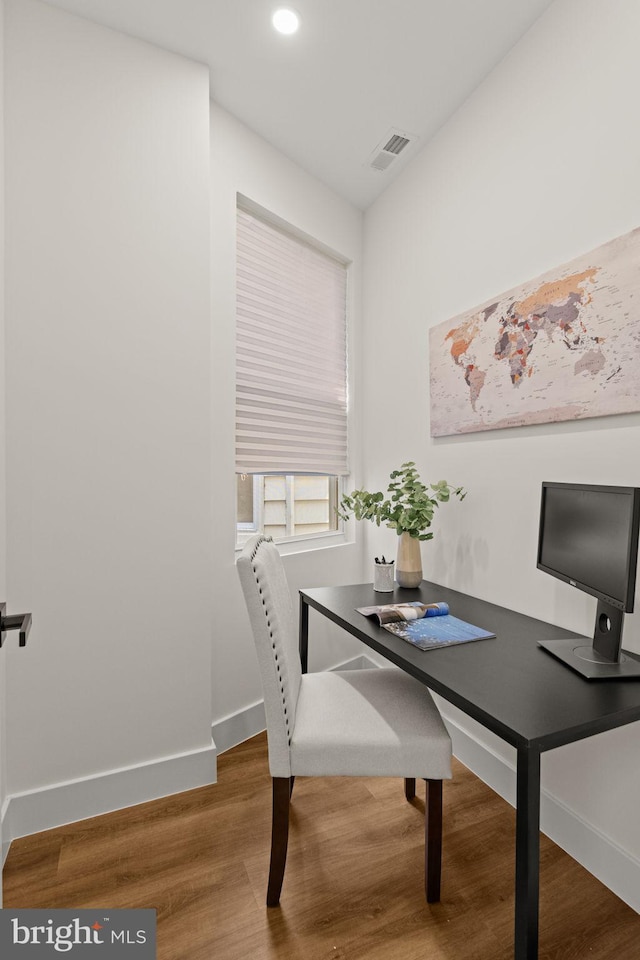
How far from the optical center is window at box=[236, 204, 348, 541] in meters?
2.38

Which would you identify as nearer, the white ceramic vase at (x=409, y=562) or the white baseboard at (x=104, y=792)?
the white baseboard at (x=104, y=792)

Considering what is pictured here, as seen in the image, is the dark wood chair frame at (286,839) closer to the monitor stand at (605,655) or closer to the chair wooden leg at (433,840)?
the chair wooden leg at (433,840)

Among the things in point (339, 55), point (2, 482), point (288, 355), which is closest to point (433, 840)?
point (2, 482)

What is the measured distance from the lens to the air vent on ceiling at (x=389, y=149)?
91.0 inches

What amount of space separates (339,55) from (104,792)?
2.88 m

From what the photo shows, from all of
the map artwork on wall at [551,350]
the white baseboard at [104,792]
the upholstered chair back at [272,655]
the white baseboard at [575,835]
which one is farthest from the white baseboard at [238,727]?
the map artwork on wall at [551,350]

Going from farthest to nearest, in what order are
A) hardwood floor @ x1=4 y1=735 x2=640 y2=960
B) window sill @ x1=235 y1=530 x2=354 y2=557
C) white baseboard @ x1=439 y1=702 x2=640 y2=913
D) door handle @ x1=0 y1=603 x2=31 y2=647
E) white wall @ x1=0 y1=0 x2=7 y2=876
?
1. window sill @ x1=235 y1=530 x2=354 y2=557
2. white wall @ x1=0 y1=0 x2=7 y2=876
3. white baseboard @ x1=439 y1=702 x2=640 y2=913
4. hardwood floor @ x1=4 y1=735 x2=640 y2=960
5. door handle @ x1=0 y1=603 x2=31 y2=647

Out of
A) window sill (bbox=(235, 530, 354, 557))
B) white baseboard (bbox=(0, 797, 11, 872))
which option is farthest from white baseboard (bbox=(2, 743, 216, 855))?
window sill (bbox=(235, 530, 354, 557))

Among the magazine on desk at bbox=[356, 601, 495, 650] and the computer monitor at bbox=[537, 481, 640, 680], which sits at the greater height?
the computer monitor at bbox=[537, 481, 640, 680]

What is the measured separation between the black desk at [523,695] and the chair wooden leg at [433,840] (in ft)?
1.24

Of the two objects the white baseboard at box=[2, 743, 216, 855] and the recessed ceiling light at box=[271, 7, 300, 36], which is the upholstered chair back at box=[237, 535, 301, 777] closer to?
the white baseboard at box=[2, 743, 216, 855]

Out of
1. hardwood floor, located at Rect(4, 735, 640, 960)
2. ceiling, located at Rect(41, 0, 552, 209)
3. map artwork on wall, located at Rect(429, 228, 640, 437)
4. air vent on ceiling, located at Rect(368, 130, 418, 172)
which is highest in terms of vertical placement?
Answer: ceiling, located at Rect(41, 0, 552, 209)

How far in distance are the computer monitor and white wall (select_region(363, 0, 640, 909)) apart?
0.63 feet

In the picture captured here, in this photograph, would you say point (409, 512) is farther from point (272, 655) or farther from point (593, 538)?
point (272, 655)
